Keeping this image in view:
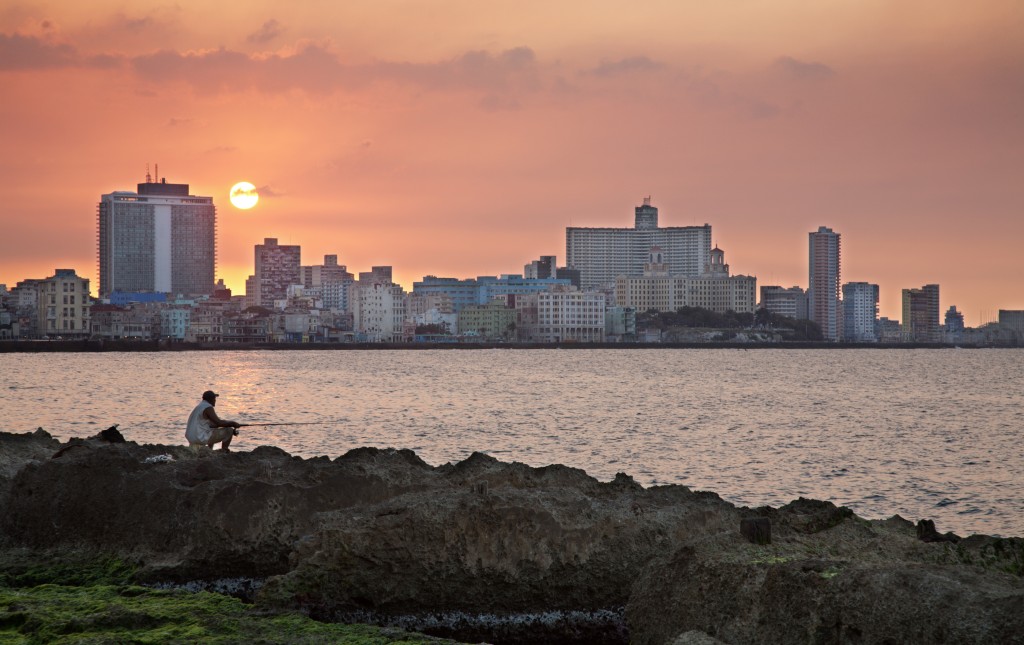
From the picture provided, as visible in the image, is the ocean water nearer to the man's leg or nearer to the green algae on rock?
the man's leg

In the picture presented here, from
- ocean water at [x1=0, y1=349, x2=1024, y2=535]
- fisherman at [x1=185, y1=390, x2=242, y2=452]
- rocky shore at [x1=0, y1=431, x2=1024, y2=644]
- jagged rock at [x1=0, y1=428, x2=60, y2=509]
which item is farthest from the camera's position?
ocean water at [x1=0, y1=349, x2=1024, y2=535]

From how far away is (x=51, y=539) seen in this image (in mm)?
12695

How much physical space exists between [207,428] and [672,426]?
25.1m

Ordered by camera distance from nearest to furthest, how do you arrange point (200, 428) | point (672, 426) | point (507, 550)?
point (507, 550) < point (200, 428) < point (672, 426)

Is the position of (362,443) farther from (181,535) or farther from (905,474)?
(181,535)

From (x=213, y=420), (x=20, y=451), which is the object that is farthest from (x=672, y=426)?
(x=20, y=451)

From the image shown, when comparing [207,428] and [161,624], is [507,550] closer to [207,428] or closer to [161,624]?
[161,624]

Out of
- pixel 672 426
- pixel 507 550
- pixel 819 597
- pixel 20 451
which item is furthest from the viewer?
pixel 672 426

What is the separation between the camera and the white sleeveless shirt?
16719 mm

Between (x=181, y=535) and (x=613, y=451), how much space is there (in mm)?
19796

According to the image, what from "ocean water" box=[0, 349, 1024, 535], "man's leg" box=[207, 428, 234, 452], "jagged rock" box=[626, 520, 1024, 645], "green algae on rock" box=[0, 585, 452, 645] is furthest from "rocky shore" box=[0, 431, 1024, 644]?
"ocean water" box=[0, 349, 1024, 535]

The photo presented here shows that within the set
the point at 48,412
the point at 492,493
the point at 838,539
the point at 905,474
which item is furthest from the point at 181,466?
the point at 48,412

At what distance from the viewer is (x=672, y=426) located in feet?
131

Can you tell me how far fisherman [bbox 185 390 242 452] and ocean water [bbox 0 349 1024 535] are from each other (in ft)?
29.8
